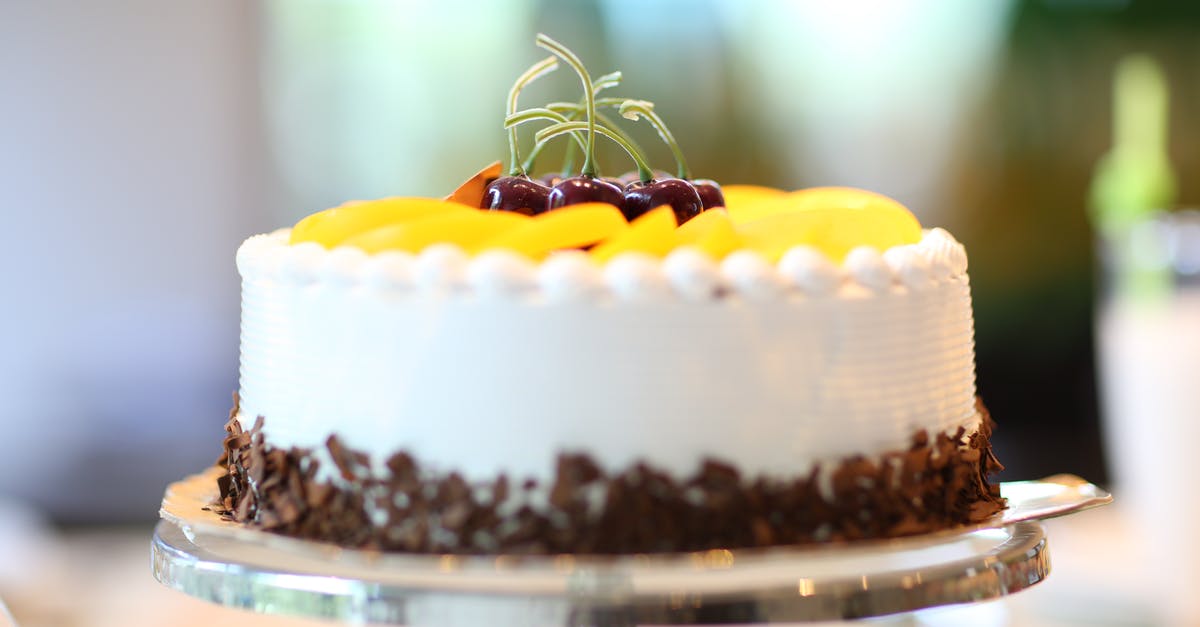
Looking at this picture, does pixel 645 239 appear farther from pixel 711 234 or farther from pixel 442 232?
pixel 442 232

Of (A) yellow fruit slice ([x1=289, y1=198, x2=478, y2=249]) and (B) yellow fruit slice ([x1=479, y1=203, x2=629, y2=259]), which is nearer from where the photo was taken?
(B) yellow fruit slice ([x1=479, y1=203, x2=629, y2=259])

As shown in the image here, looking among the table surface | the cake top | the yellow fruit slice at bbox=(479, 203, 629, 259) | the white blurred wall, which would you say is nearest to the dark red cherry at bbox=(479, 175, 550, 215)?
the cake top

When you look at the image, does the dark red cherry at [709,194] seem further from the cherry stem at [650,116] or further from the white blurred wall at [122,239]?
the white blurred wall at [122,239]

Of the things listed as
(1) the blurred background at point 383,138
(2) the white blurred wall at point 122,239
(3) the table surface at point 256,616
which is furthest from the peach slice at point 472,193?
(2) the white blurred wall at point 122,239

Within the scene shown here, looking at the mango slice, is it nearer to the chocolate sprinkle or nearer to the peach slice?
the peach slice

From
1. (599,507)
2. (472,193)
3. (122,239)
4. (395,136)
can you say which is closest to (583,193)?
(472,193)

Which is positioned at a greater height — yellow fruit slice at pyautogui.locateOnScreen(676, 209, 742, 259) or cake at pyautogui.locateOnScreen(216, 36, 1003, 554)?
yellow fruit slice at pyautogui.locateOnScreen(676, 209, 742, 259)

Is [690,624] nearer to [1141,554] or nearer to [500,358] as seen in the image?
[500,358]
